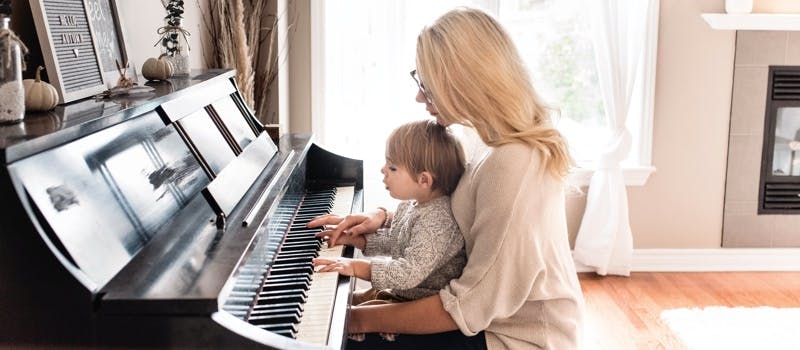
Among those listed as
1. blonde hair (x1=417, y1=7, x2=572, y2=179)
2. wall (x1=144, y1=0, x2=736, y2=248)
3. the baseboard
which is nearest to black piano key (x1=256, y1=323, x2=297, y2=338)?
blonde hair (x1=417, y1=7, x2=572, y2=179)

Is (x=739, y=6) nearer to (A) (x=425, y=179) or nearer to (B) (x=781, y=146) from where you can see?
(B) (x=781, y=146)

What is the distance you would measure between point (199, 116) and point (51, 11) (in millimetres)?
515

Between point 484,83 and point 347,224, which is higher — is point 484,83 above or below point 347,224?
above

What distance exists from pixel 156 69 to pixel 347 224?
24.5 inches

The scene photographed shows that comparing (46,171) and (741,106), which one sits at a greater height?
(46,171)

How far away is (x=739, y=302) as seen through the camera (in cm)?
415

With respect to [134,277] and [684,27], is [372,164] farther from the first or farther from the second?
[134,277]

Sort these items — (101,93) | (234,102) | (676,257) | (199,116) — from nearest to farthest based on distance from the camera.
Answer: (101,93)
(199,116)
(234,102)
(676,257)

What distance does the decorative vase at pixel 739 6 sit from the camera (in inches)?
170

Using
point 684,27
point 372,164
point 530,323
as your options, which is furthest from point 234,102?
point 684,27

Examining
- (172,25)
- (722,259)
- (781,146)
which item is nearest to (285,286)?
(172,25)

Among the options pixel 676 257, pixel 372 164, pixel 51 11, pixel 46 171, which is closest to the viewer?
pixel 46 171

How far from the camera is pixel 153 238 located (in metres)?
1.50

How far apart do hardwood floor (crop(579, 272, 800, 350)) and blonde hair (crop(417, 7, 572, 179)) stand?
76.4 inches
